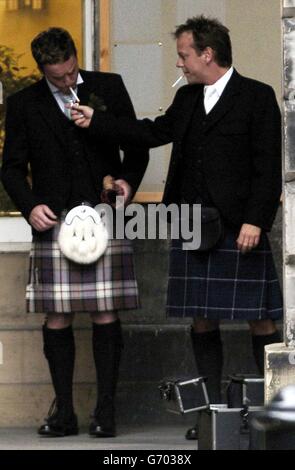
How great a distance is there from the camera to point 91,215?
28.9ft

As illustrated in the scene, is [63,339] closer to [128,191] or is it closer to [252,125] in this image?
[128,191]

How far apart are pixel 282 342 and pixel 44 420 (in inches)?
59.7

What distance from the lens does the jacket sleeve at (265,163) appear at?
8562 mm

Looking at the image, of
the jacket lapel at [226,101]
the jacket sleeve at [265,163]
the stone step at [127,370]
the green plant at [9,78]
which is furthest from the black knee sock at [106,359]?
the jacket lapel at [226,101]

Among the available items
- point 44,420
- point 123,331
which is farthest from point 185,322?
point 44,420

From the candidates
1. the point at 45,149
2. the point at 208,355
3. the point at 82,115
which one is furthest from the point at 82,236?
the point at 208,355

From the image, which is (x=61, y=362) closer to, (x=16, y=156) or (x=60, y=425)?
(x=60, y=425)

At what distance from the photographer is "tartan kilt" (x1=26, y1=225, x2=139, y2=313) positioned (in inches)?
352

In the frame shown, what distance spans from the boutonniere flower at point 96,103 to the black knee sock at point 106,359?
1.12m

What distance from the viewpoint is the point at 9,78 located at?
31.8ft

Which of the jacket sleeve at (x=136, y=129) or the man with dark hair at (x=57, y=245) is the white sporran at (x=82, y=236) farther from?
the jacket sleeve at (x=136, y=129)

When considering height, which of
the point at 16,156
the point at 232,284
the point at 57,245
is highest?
the point at 16,156

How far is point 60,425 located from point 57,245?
3.07ft

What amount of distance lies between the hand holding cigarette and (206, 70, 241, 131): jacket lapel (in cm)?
62
